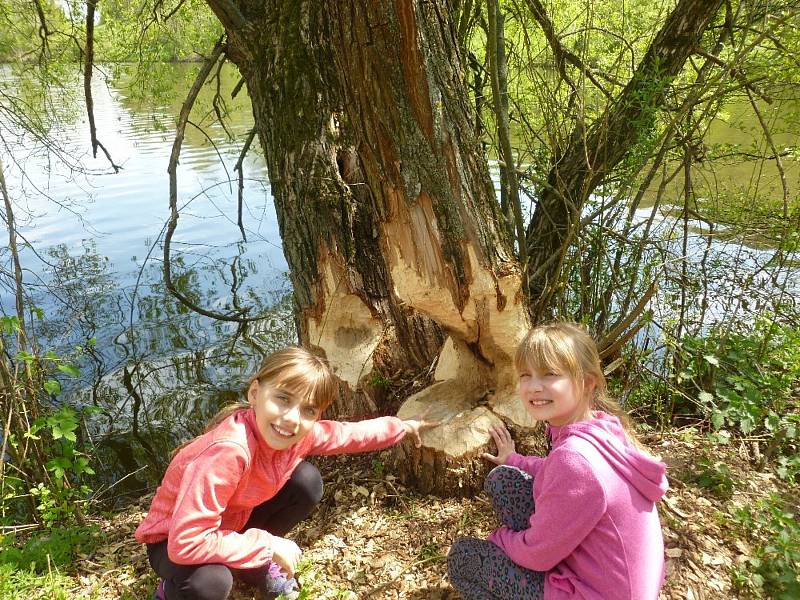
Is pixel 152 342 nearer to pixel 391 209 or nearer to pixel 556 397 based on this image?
pixel 391 209

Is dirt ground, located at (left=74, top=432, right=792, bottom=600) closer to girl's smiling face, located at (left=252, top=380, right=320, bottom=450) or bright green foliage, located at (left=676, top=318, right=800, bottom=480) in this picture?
bright green foliage, located at (left=676, top=318, right=800, bottom=480)

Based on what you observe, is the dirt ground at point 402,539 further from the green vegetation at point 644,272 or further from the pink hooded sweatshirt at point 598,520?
the pink hooded sweatshirt at point 598,520

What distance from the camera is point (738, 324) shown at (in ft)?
11.8

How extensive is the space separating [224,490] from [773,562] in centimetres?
200

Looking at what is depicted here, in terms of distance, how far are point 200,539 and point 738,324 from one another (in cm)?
343

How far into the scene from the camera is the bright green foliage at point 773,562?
1.96 metres

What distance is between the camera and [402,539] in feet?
8.14

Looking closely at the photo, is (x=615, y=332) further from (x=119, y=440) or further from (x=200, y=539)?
(x=119, y=440)

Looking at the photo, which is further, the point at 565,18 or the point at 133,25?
the point at 133,25

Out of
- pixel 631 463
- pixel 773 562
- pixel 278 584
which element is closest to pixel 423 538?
pixel 278 584

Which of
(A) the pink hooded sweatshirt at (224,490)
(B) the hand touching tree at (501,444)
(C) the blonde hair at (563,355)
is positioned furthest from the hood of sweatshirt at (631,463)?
(A) the pink hooded sweatshirt at (224,490)

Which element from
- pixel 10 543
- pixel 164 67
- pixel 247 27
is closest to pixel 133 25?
pixel 164 67

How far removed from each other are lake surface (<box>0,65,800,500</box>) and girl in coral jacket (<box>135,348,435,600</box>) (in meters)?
1.79

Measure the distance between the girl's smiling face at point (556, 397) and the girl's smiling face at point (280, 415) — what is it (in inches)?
31.1
